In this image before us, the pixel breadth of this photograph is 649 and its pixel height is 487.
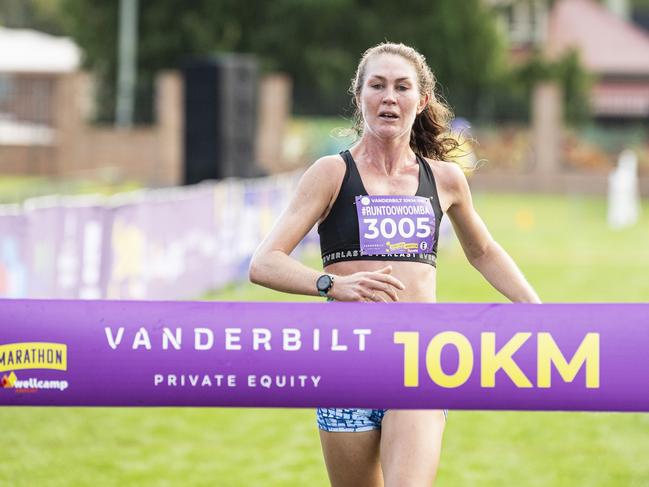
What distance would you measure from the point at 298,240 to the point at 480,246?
28.0 inches

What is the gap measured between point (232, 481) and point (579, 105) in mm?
45618

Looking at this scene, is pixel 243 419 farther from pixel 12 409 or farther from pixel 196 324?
pixel 196 324

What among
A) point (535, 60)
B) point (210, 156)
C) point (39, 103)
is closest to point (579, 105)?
point (535, 60)

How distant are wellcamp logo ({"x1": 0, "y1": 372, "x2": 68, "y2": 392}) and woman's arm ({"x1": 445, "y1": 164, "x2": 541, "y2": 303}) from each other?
1.50 metres

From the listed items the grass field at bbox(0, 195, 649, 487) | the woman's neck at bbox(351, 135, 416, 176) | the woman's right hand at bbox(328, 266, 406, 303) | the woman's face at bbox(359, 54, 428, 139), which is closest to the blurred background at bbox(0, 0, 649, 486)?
the grass field at bbox(0, 195, 649, 487)

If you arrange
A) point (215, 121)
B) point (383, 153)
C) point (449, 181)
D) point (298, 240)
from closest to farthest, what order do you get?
1. point (298, 240)
2. point (383, 153)
3. point (449, 181)
4. point (215, 121)

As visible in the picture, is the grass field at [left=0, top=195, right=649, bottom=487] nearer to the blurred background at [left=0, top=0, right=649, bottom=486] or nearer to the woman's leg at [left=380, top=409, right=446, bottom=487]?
the blurred background at [left=0, top=0, right=649, bottom=486]

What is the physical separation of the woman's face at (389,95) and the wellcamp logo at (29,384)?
1.32 m

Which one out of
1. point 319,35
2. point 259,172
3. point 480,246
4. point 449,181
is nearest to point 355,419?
point 480,246

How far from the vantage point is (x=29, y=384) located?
450 cm

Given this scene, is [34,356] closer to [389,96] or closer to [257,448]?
[389,96]

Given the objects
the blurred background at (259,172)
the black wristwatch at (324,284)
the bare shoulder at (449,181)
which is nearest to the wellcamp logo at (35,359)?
the black wristwatch at (324,284)

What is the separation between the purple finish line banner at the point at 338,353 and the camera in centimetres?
439

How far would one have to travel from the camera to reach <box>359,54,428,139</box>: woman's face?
4.68 m
